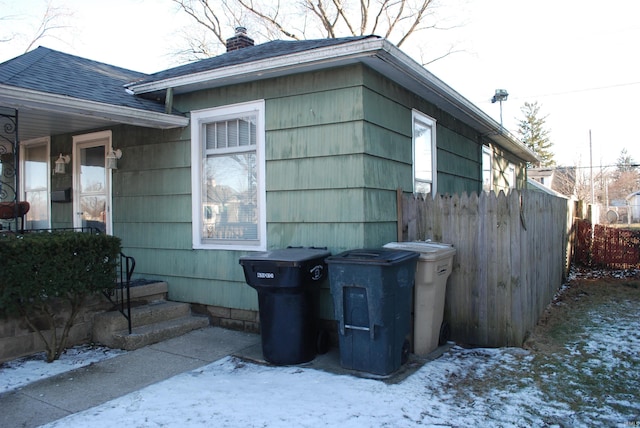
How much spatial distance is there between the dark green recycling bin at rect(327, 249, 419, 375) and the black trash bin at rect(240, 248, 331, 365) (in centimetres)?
32

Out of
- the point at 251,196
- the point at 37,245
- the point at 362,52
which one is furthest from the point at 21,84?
the point at 362,52

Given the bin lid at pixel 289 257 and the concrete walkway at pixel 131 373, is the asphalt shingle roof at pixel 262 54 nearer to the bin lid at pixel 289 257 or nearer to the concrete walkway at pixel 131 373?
the bin lid at pixel 289 257

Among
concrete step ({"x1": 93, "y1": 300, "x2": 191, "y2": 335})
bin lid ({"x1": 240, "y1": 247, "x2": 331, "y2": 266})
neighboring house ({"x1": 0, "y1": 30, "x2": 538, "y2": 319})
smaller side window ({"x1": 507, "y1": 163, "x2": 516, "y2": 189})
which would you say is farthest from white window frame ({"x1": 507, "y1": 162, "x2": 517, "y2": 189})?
concrete step ({"x1": 93, "y1": 300, "x2": 191, "y2": 335})

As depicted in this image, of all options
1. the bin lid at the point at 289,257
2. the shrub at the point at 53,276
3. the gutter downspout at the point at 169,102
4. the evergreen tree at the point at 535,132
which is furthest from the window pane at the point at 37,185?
the evergreen tree at the point at 535,132

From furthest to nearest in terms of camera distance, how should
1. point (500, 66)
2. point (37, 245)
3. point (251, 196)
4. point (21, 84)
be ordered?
point (500, 66), point (251, 196), point (21, 84), point (37, 245)

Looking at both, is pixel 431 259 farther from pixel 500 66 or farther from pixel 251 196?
pixel 500 66

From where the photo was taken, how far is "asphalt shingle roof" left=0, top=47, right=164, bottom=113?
5.17 m

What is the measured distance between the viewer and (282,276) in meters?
4.33

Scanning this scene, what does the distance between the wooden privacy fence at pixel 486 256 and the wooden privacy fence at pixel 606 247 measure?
7082mm

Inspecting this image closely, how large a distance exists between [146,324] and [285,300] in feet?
6.63

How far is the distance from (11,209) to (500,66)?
2078cm

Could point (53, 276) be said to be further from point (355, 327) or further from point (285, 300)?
point (355, 327)

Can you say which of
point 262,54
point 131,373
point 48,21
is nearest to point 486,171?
point 262,54

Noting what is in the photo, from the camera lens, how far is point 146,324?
545cm
